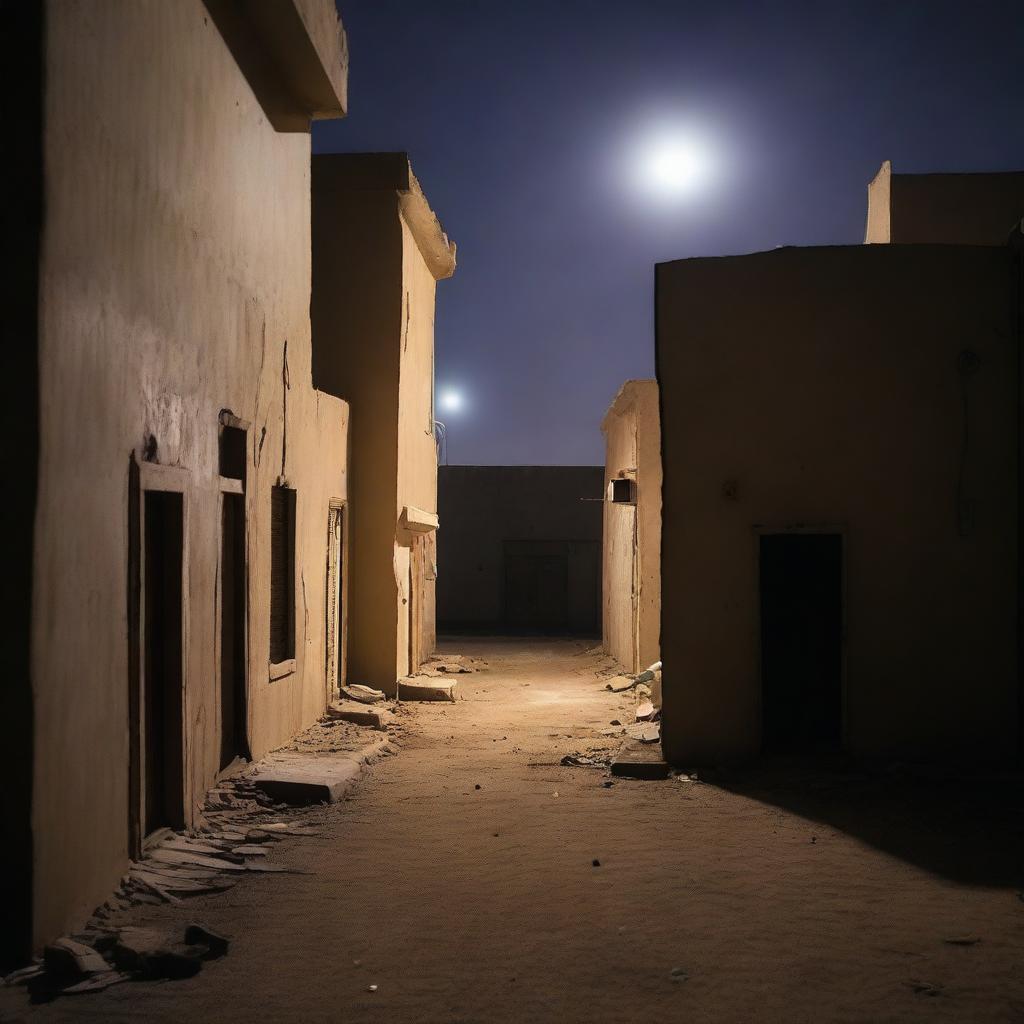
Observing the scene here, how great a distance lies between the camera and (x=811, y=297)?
30.5ft

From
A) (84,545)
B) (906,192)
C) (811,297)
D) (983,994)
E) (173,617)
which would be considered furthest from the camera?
(906,192)

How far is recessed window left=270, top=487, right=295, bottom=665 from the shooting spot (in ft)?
33.4

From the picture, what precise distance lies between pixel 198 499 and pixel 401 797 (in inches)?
118

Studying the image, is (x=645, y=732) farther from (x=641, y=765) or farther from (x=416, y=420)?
(x=416, y=420)

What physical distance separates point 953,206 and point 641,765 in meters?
9.15

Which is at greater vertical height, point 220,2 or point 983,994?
point 220,2

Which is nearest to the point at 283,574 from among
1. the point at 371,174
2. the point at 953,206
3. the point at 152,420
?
the point at 152,420

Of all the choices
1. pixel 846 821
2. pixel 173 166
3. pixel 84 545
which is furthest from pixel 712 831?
pixel 173 166

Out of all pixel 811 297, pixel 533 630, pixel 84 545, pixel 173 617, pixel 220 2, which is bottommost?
pixel 533 630

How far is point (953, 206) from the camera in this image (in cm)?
1378

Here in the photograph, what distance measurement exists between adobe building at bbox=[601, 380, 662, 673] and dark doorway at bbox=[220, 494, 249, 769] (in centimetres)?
739

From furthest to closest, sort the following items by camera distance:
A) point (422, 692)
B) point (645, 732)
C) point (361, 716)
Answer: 1. point (422, 692)
2. point (361, 716)
3. point (645, 732)

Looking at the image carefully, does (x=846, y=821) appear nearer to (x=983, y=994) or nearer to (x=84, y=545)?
(x=983, y=994)

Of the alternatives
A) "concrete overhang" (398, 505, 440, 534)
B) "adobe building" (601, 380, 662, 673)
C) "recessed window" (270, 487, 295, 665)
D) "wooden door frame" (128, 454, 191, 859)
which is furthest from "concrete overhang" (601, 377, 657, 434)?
"wooden door frame" (128, 454, 191, 859)
